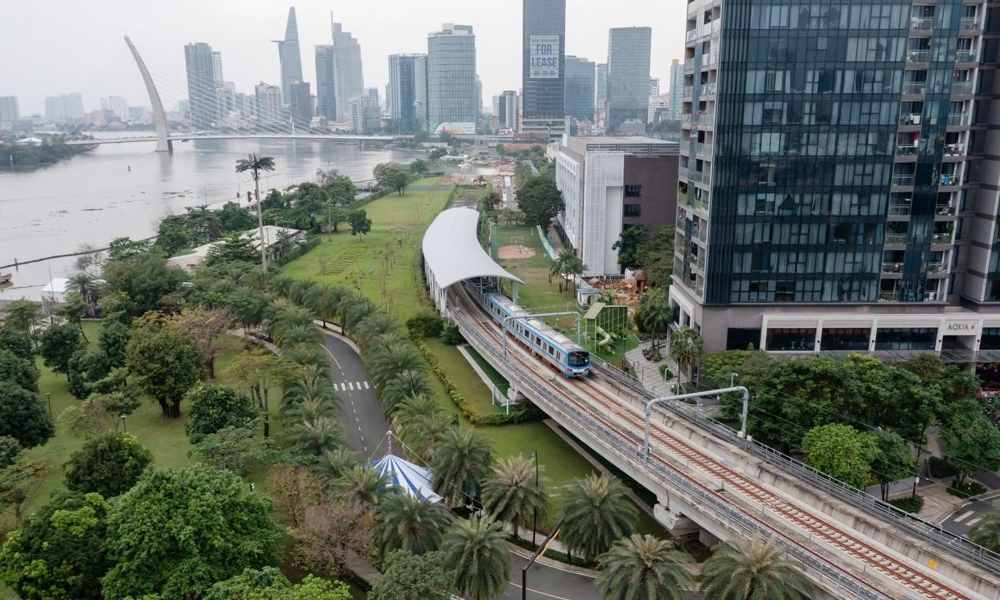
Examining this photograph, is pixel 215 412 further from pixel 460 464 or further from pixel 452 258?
pixel 452 258

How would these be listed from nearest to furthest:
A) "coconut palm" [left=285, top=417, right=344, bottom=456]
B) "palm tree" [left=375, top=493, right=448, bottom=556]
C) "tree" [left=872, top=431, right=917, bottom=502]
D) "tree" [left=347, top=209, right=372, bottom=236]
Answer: "palm tree" [left=375, top=493, right=448, bottom=556] < "tree" [left=872, top=431, right=917, bottom=502] < "coconut palm" [left=285, top=417, right=344, bottom=456] < "tree" [left=347, top=209, right=372, bottom=236]

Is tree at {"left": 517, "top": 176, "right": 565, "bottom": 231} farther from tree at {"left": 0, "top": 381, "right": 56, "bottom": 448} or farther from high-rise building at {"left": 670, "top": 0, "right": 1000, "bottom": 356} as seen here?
tree at {"left": 0, "top": 381, "right": 56, "bottom": 448}

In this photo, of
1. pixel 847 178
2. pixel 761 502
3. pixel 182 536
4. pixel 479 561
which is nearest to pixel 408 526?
pixel 479 561

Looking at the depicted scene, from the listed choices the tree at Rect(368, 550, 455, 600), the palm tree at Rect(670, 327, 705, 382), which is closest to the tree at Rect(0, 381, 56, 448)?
the tree at Rect(368, 550, 455, 600)

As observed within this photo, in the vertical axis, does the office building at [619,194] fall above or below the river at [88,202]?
above

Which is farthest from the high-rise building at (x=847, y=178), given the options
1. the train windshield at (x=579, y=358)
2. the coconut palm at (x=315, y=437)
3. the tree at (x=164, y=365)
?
the tree at (x=164, y=365)

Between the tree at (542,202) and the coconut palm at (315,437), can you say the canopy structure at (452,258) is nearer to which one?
the tree at (542,202)
